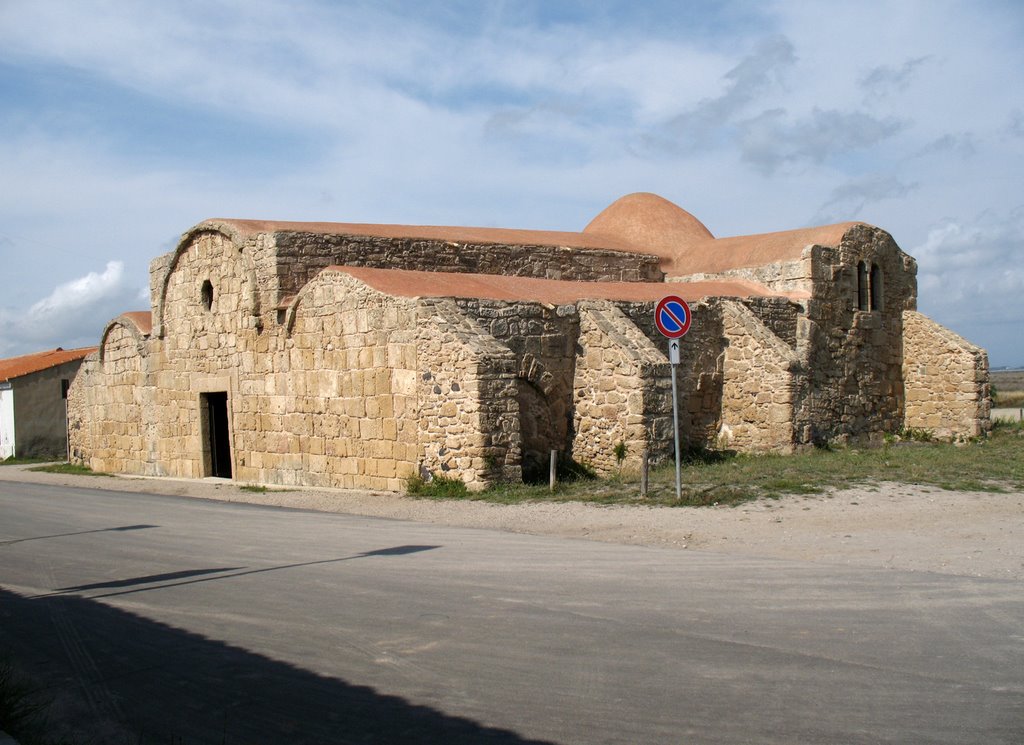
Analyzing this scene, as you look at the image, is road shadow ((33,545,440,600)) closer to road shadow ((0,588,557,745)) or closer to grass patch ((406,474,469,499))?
road shadow ((0,588,557,745))

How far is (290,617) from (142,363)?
17.1 m

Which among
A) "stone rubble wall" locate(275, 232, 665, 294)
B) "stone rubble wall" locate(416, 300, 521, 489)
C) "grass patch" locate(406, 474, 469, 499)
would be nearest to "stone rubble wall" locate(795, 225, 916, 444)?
"stone rubble wall" locate(275, 232, 665, 294)

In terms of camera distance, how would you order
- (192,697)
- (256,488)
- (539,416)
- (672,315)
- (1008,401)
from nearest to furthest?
1. (192,697)
2. (672,315)
3. (539,416)
4. (256,488)
5. (1008,401)

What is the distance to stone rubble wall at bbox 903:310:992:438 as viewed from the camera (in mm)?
19688

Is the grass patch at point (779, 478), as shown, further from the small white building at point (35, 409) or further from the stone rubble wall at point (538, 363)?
the small white building at point (35, 409)

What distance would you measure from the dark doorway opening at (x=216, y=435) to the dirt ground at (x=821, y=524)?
7835 mm

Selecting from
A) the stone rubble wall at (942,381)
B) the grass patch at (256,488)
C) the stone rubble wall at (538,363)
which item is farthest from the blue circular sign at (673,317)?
the stone rubble wall at (942,381)

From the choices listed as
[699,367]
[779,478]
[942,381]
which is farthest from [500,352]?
[942,381]

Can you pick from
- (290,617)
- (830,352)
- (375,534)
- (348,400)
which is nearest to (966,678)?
(290,617)

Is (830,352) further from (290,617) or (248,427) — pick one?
(290,617)

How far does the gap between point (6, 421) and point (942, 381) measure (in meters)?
27.3

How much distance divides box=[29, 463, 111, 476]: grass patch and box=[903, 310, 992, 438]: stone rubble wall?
18.6m

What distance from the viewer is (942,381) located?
65.5 ft

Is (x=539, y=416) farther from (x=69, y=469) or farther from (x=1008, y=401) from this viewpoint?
(x=1008, y=401)
